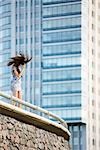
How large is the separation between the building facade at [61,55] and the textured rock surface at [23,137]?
9702cm

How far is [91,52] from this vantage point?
123812 mm

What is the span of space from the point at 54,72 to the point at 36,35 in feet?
32.3

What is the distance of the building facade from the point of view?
116700mm

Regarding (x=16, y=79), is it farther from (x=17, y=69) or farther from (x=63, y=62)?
(x=63, y=62)

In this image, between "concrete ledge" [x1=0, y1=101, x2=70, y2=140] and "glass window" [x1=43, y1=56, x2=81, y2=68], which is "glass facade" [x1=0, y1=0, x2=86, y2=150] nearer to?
"glass window" [x1=43, y1=56, x2=81, y2=68]

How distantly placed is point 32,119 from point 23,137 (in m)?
0.94

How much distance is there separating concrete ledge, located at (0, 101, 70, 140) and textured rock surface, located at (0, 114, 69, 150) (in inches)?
3.9

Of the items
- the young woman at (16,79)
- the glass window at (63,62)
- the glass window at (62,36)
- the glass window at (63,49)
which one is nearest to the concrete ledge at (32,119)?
the young woman at (16,79)

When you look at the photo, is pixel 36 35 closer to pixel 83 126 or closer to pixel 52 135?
pixel 83 126

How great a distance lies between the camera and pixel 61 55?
392ft

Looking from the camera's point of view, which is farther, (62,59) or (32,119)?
(62,59)

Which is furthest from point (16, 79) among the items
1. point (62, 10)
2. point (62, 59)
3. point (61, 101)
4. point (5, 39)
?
point (5, 39)

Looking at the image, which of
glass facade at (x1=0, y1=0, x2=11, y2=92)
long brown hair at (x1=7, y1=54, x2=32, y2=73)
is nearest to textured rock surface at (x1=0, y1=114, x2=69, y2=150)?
long brown hair at (x1=7, y1=54, x2=32, y2=73)

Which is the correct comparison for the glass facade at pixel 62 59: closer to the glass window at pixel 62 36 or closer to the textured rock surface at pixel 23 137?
the glass window at pixel 62 36
